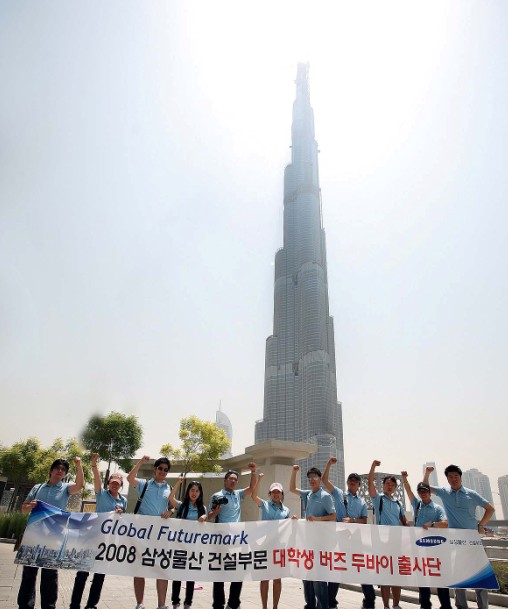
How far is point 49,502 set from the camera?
5.90 meters

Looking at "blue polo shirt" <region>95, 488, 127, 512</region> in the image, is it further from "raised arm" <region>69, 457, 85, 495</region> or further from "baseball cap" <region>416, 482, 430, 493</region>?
"baseball cap" <region>416, 482, 430, 493</region>

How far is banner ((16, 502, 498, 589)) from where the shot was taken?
19.2 feet

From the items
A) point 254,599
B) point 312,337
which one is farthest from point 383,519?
point 312,337

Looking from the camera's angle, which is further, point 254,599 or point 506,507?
point 506,507

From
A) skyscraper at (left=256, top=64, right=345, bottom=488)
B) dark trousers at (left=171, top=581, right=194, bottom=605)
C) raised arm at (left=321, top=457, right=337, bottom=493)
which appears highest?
skyscraper at (left=256, top=64, right=345, bottom=488)

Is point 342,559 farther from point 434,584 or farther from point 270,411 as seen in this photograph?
point 270,411

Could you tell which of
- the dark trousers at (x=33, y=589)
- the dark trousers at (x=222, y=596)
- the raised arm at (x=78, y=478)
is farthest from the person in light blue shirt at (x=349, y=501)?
the dark trousers at (x=33, y=589)

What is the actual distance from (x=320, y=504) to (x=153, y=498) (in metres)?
2.68

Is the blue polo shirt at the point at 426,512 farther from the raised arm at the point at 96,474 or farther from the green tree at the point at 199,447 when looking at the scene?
the green tree at the point at 199,447

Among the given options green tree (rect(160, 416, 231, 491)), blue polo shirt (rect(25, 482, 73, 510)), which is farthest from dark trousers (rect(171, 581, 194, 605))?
green tree (rect(160, 416, 231, 491))

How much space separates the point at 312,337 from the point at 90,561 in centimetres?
13231

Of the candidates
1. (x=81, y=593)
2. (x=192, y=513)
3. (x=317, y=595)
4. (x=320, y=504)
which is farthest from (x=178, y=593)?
(x=320, y=504)

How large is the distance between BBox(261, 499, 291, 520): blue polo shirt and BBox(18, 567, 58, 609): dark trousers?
3034 millimetres

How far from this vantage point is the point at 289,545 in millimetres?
6281
